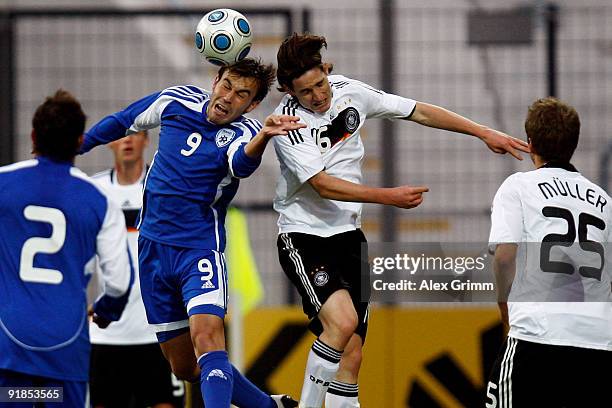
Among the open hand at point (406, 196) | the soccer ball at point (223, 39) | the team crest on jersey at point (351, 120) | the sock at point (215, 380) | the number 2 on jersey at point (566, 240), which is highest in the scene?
the soccer ball at point (223, 39)

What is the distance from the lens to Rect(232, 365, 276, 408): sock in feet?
21.7

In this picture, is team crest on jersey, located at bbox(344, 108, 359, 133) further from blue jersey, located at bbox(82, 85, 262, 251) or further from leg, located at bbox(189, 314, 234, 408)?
leg, located at bbox(189, 314, 234, 408)

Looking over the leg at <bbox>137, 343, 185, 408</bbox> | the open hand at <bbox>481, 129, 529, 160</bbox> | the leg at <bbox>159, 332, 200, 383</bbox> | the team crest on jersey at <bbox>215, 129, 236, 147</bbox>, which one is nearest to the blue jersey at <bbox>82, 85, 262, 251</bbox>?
the team crest on jersey at <bbox>215, 129, 236, 147</bbox>

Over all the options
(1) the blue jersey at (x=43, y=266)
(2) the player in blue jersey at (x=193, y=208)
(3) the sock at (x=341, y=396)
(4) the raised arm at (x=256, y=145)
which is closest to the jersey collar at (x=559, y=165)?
(4) the raised arm at (x=256, y=145)

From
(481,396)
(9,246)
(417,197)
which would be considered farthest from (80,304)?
(481,396)

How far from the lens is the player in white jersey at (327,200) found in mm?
6366

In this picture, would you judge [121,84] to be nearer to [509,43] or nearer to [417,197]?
[509,43]

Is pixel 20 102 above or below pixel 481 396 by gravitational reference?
above

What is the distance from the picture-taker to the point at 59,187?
19.2ft

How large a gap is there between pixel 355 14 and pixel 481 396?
3.21 metres

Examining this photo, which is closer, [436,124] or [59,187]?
[59,187]

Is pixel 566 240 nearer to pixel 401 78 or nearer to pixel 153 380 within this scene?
pixel 153 380

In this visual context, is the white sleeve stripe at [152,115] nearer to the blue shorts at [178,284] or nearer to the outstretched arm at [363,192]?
the blue shorts at [178,284]

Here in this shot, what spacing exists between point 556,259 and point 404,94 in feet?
14.8
